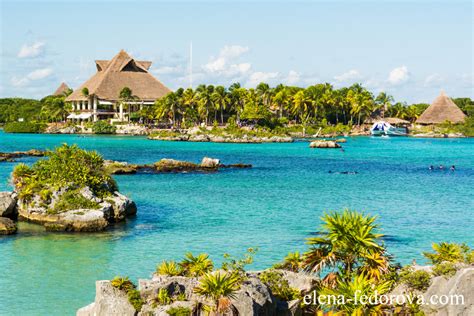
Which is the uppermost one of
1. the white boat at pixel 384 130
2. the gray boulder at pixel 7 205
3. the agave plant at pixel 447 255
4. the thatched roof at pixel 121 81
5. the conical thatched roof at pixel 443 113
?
the thatched roof at pixel 121 81

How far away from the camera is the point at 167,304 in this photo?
1304cm

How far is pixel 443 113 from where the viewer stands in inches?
5541

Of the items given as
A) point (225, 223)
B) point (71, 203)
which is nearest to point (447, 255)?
point (225, 223)

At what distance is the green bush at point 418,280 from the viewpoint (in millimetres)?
14172

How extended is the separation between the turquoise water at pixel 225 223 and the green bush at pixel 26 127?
269 ft

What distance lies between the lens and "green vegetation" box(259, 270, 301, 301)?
14250 millimetres

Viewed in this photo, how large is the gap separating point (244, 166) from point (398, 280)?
1823 inches

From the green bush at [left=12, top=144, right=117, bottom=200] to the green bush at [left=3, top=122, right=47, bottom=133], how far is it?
112980 millimetres

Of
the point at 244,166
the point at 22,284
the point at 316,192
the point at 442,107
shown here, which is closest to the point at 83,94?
the point at 442,107

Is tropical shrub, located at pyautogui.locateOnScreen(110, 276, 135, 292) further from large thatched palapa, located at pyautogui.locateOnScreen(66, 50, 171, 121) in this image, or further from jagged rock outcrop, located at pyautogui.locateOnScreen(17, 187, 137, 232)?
large thatched palapa, located at pyautogui.locateOnScreen(66, 50, 171, 121)

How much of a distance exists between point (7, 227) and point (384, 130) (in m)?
120

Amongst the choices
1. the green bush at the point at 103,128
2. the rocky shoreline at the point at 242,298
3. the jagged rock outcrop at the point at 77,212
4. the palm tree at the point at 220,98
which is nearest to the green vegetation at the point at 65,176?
the jagged rock outcrop at the point at 77,212

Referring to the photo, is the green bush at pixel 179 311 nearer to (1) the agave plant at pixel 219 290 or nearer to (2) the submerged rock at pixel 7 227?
(1) the agave plant at pixel 219 290

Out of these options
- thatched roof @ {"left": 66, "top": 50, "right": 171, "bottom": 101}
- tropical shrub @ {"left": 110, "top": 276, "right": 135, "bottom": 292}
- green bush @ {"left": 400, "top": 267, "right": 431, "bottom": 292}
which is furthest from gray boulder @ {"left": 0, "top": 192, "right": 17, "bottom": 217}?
thatched roof @ {"left": 66, "top": 50, "right": 171, "bottom": 101}
